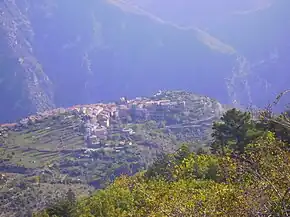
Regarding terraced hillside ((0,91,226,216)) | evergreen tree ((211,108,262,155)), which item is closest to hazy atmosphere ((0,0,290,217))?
evergreen tree ((211,108,262,155))

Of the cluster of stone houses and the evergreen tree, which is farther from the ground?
the cluster of stone houses

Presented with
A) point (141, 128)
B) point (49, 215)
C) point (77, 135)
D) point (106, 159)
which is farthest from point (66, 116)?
point (49, 215)

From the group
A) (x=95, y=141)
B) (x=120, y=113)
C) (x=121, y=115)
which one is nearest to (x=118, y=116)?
(x=121, y=115)

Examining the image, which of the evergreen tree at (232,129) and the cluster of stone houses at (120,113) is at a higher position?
the cluster of stone houses at (120,113)

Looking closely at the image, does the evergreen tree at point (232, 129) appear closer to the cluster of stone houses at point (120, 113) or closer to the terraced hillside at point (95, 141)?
the terraced hillside at point (95, 141)

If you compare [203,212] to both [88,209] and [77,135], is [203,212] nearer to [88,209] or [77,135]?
[88,209]

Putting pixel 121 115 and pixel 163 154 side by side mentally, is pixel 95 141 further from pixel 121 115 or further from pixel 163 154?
pixel 163 154

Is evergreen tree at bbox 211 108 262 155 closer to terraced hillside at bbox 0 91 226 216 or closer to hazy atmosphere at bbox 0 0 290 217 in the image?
hazy atmosphere at bbox 0 0 290 217

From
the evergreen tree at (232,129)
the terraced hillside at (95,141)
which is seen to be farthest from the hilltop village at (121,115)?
the evergreen tree at (232,129)
